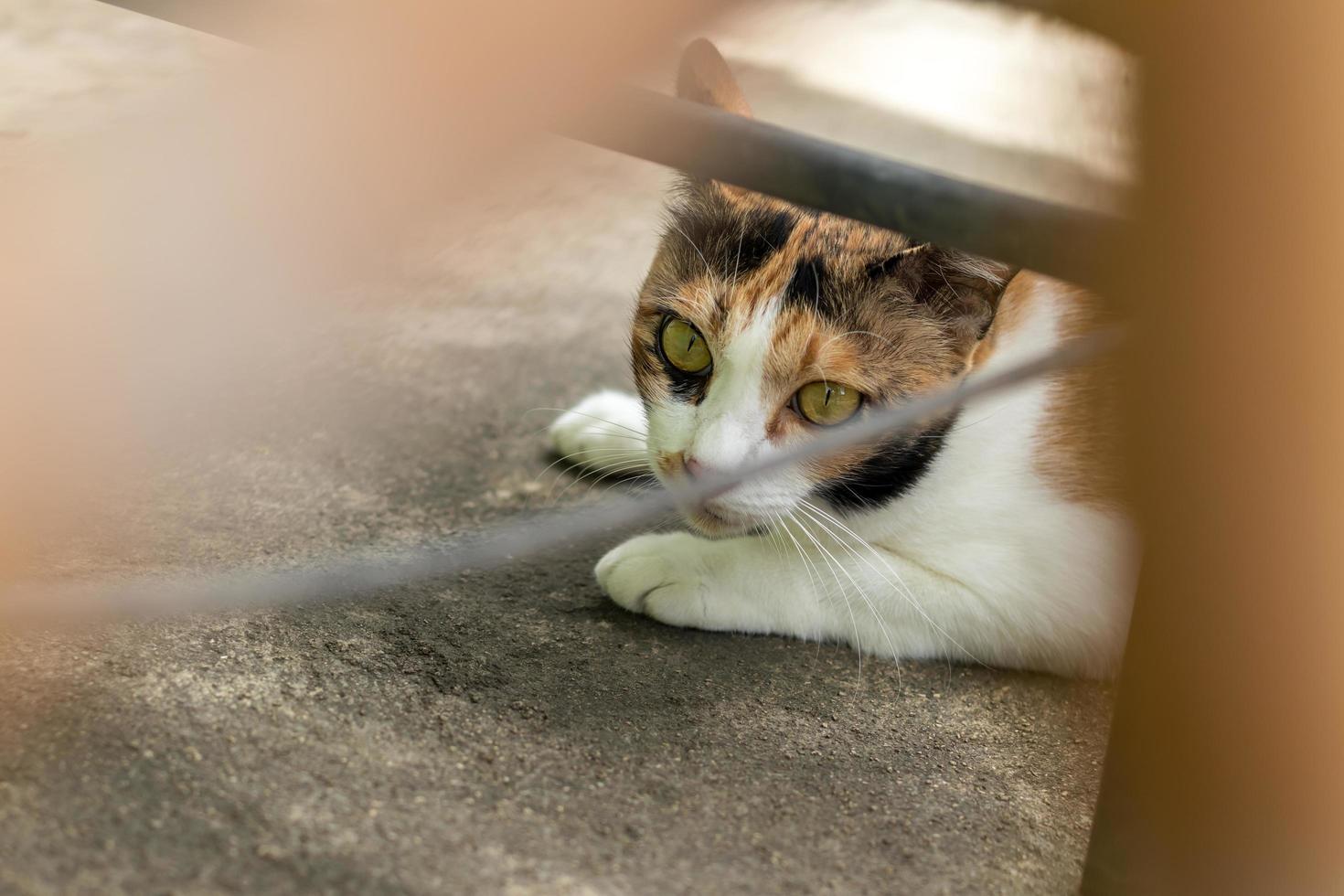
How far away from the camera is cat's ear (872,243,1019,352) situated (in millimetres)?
1441

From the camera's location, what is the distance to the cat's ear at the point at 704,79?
1539 millimetres

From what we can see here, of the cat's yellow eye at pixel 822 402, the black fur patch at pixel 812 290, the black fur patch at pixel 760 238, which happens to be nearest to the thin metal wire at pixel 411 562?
the cat's yellow eye at pixel 822 402

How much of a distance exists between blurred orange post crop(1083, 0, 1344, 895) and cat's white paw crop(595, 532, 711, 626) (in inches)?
26.3

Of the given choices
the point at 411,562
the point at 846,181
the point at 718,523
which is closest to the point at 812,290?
the point at 718,523

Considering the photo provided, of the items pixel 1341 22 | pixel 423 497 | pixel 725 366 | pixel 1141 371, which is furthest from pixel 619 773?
pixel 1341 22

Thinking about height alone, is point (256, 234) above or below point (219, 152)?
below

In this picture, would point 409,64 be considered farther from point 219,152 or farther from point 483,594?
point 219,152

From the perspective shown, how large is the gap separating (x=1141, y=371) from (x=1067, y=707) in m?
0.78

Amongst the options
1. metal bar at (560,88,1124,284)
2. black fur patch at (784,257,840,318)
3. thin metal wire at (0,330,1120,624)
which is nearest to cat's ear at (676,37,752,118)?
black fur patch at (784,257,840,318)

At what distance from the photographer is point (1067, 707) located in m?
1.52

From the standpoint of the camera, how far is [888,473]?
1.57m

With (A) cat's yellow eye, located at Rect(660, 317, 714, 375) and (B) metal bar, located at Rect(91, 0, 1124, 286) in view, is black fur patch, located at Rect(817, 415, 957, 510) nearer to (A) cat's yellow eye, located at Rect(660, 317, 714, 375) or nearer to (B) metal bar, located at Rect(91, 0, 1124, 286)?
(A) cat's yellow eye, located at Rect(660, 317, 714, 375)

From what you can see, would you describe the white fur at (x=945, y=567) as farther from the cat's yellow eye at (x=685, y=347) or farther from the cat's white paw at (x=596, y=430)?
the cat's white paw at (x=596, y=430)

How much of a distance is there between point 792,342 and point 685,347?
17cm
